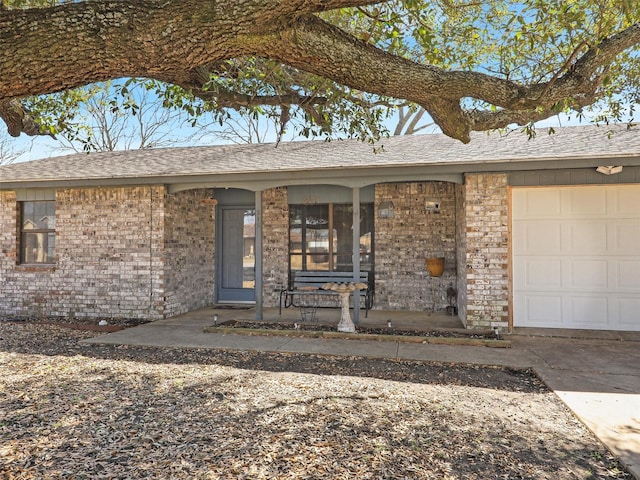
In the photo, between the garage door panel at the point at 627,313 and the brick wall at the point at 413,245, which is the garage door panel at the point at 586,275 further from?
the brick wall at the point at 413,245

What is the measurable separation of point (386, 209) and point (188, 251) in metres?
4.47

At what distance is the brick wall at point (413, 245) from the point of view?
8.79 metres

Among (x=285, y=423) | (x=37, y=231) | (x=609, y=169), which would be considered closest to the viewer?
(x=285, y=423)

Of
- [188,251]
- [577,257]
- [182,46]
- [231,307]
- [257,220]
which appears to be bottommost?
[231,307]

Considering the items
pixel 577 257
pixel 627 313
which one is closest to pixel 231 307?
→ pixel 577 257

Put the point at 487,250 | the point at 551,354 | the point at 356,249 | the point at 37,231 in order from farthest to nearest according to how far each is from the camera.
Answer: the point at 37,231
the point at 356,249
the point at 487,250
the point at 551,354

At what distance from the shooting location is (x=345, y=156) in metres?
7.94

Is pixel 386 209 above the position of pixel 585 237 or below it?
above

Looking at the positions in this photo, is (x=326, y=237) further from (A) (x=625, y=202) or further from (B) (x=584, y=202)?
(A) (x=625, y=202)

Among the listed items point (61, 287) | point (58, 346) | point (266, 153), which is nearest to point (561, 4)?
point (266, 153)

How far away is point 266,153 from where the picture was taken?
9.12 metres

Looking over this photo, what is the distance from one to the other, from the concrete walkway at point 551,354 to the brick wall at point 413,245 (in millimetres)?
916

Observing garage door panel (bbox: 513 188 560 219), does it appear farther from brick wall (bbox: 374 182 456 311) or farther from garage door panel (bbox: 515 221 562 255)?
brick wall (bbox: 374 182 456 311)

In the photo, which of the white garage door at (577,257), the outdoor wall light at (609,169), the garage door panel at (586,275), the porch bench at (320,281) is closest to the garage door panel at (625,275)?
the white garage door at (577,257)
